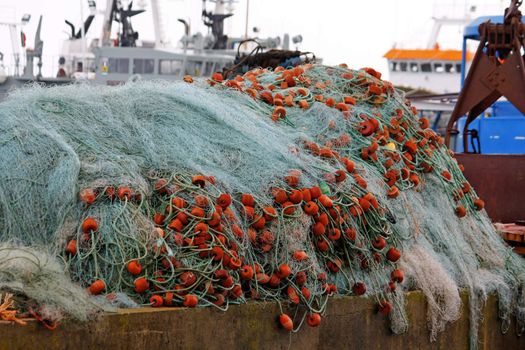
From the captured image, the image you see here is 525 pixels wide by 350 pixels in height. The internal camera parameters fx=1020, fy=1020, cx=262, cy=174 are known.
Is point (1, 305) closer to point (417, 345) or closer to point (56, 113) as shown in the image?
point (56, 113)

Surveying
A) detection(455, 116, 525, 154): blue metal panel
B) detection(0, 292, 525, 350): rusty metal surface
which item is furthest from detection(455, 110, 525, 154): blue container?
detection(0, 292, 525, 350): rusty metal surface

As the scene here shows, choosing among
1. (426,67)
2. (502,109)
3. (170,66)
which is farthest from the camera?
(426,67)

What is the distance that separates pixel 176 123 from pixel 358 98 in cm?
203

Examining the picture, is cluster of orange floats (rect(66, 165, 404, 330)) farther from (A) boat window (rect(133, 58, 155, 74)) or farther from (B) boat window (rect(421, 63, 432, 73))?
(B) boat window (rect(421, 63, 432, 73))

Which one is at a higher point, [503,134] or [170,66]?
[503,134]

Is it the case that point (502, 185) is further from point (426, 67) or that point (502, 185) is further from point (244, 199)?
point (426, 67)

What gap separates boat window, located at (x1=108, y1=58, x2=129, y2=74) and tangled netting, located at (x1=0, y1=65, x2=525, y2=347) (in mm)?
37064

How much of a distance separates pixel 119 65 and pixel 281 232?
39.5 m

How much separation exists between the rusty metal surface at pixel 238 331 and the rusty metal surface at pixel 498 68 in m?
3.89

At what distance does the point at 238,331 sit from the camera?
553 centimetres

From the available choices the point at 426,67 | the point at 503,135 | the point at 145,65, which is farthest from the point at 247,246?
the point at 426,67

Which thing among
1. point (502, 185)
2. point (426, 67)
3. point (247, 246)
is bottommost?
point (426, 67)

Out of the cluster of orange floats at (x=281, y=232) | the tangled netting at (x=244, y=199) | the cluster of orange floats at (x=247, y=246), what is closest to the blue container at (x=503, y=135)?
the tangled netting at (x=244, y=199)

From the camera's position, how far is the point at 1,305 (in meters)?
4.61
